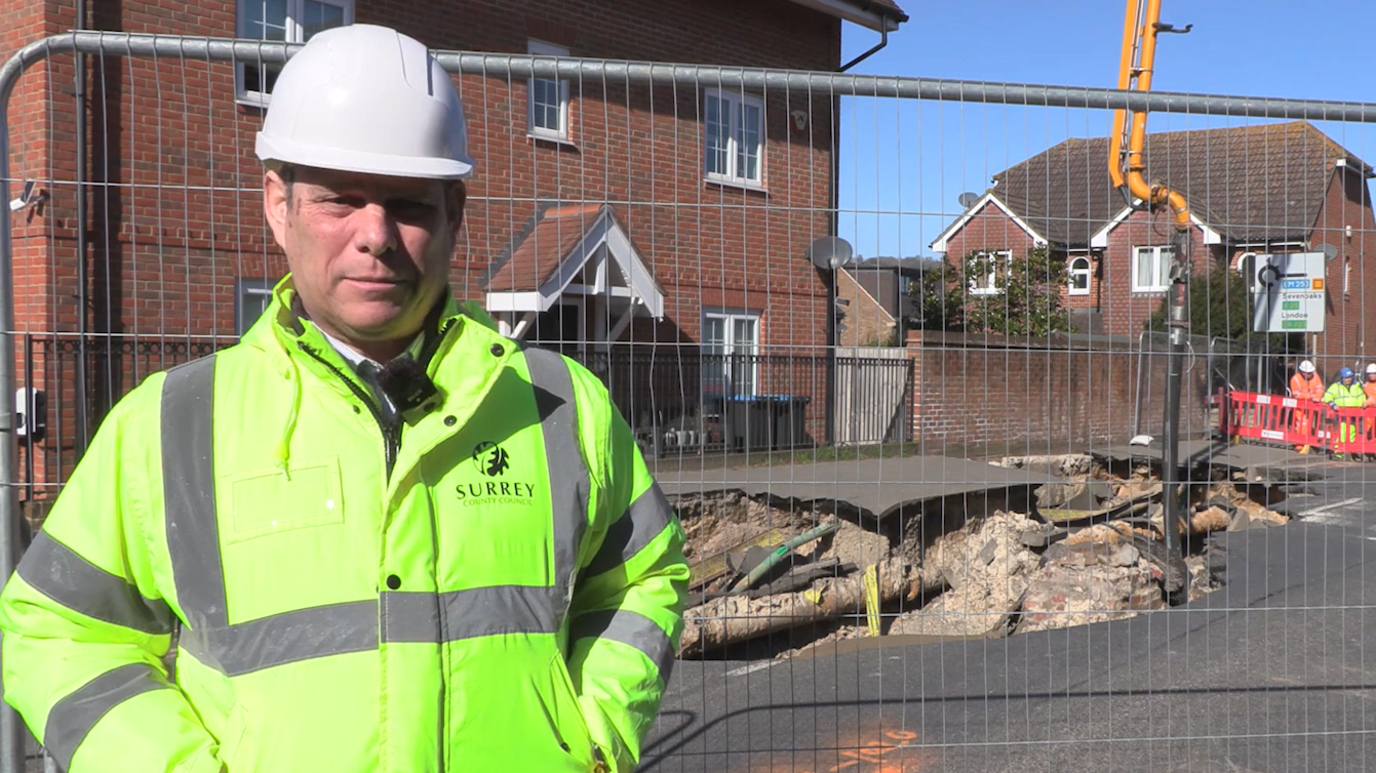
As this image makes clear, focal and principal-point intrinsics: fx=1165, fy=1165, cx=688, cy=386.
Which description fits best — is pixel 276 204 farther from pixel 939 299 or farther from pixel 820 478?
pixel 820 478

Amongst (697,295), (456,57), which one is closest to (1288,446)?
(697,295)

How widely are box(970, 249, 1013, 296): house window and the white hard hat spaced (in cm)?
295

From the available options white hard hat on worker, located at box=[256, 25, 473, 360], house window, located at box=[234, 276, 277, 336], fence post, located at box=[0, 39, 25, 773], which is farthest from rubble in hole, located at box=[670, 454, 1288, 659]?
white hard hat on worker, located at box=[256, 25, 473, 360]

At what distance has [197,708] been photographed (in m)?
1.84

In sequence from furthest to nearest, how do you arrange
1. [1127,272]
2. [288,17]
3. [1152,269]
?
[288,17], [1127,272], [1152,269]

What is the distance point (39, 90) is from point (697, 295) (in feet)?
22.4

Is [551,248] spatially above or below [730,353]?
above

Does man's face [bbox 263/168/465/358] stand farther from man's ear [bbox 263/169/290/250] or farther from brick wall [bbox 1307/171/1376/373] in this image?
brick wall [bbox 1307/171/1376/373]

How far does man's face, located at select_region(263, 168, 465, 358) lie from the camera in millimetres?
1897

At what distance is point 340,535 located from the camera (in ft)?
5.89

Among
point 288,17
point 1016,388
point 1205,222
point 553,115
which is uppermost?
point 288,17

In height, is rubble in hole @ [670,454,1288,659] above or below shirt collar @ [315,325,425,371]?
below

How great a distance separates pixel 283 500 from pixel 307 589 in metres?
0.14

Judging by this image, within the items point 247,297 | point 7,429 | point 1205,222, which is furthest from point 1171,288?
point 7,429
